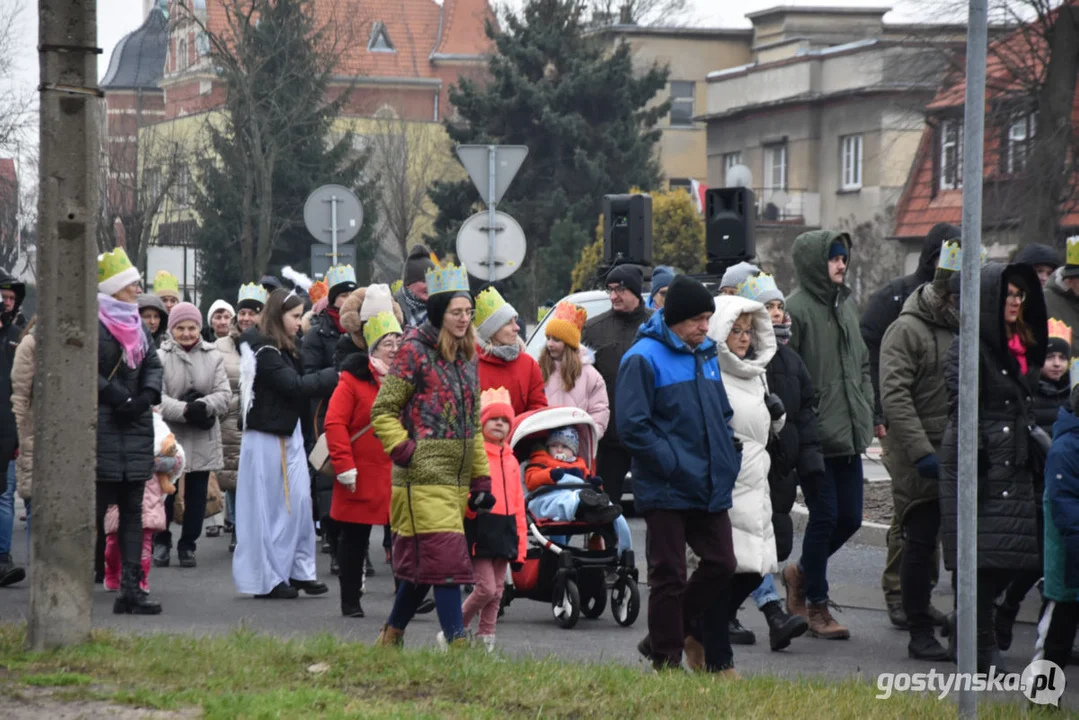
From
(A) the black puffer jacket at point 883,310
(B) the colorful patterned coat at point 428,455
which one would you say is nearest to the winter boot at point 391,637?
(B) the colorful patterned coat at point 428,455

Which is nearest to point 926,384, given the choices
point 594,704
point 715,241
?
point 594,704

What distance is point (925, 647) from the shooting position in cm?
935

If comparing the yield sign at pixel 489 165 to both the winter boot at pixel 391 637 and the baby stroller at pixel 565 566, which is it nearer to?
the baby stroller at pixel 565 566

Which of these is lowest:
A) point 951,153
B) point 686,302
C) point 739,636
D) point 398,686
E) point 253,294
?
point 739,636

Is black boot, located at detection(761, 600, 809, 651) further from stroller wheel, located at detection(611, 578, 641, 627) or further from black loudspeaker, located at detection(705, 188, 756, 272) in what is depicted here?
black loudspeaker, located at detection(705, 188, 756, 272)

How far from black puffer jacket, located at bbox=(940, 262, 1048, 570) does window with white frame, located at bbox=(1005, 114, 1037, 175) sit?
78.3 feet

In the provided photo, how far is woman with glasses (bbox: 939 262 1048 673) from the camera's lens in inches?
317

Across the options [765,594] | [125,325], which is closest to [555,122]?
[125,325]

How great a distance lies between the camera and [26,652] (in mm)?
7793

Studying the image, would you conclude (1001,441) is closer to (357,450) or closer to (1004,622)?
(1004,622)

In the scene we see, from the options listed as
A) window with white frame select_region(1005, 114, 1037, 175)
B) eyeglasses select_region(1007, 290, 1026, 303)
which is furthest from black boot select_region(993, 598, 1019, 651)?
window with white frame select_region(1005, 114, 1037, 175)

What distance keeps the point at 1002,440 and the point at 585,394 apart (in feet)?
14.5

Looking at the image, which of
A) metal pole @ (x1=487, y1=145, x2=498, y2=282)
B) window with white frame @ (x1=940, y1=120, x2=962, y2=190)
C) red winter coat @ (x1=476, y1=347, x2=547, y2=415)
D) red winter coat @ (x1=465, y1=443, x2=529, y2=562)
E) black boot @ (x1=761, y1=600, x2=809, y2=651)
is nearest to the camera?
red winter coat @ (x1=465, y1=443, x2=529, y2=562)

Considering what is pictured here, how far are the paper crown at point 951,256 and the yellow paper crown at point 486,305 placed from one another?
2749 millimetres
